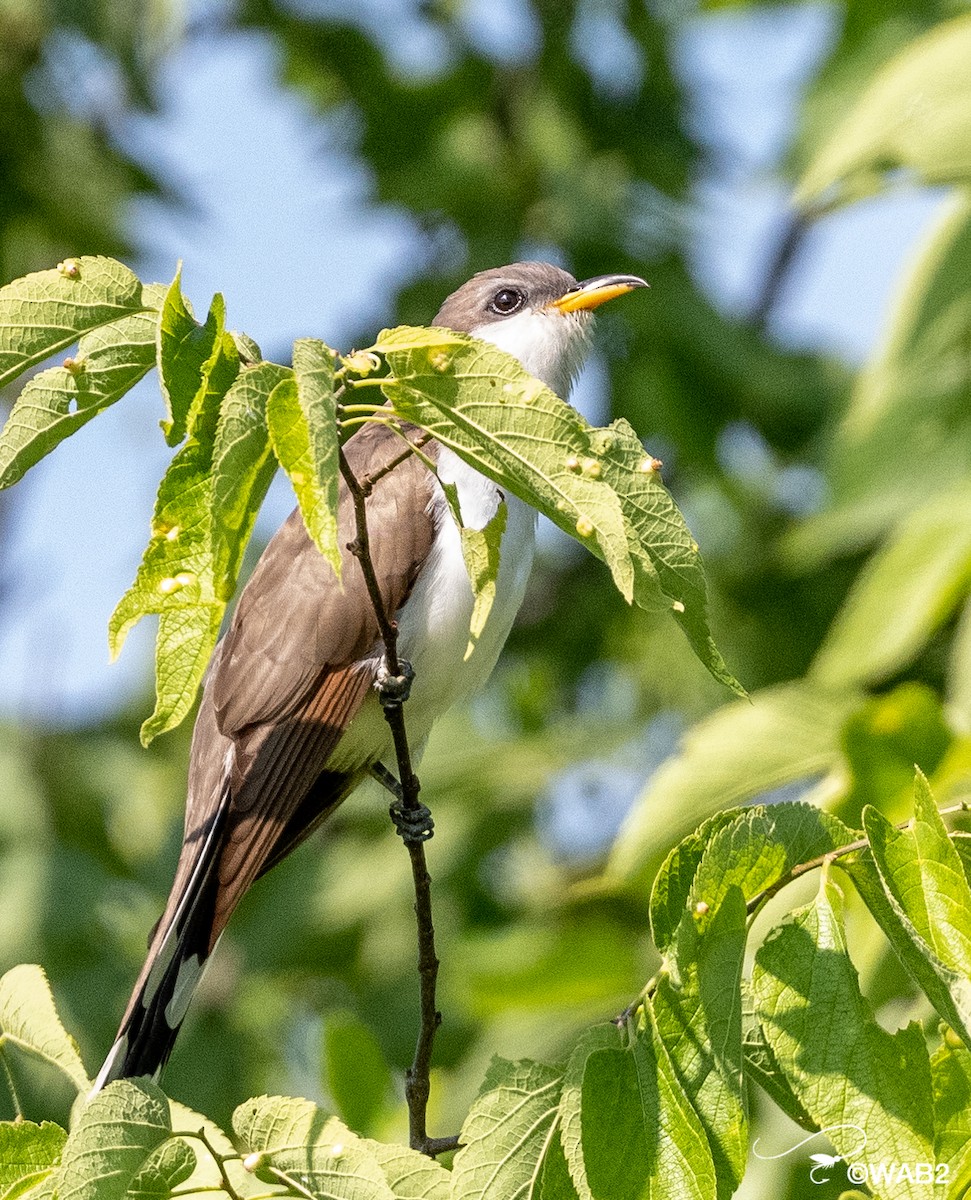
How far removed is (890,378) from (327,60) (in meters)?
4.65

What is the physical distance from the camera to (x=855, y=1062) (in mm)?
1918

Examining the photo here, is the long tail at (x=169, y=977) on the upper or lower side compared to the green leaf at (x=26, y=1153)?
upper

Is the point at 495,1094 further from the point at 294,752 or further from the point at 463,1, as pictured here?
the point at 463,1

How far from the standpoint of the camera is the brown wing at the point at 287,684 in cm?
348

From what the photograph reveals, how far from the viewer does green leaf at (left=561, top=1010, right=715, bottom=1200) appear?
6.26ft

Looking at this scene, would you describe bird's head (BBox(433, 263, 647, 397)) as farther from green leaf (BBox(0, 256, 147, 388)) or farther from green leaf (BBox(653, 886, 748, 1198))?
green leaf (BBox(653, 886, 748, 1198))

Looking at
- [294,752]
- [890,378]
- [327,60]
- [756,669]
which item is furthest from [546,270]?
[327,60]

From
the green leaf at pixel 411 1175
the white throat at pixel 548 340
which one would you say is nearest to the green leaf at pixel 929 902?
the green leaf at pixel 411 1175

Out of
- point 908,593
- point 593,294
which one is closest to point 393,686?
point 908,593

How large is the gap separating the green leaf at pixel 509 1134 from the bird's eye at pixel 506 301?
275cm

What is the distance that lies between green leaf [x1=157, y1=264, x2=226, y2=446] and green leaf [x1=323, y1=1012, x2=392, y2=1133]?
162 cm

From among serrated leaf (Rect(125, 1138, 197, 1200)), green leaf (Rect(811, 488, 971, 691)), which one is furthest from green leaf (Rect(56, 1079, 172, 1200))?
green leaf (Rect(811, 488, 971, 691))

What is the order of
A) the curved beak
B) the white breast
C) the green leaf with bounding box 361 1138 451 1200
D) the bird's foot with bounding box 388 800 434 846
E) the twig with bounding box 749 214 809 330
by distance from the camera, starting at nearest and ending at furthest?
the green leaf with bounding box 361 1138 451 1200
the bird's foot with bounding box 388 800 434 846
the white breast
the curved beak
the twig with bounding box 749 214 809 330

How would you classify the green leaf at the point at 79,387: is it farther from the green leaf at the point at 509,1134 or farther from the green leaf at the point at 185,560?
the green leaf at the point at 509,1134
